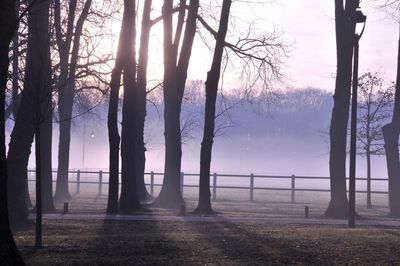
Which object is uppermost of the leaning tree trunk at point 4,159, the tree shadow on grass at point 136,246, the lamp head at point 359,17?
the lamp head at point 359,17

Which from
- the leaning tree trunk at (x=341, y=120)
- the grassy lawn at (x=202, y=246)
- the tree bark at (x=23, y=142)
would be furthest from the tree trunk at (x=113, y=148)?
the leaning tree trunk at (x=341, y=120)

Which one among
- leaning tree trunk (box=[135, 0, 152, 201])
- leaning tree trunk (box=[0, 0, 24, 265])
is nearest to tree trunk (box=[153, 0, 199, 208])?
leaning tree trunk (box=[135, 0, 152, 201])

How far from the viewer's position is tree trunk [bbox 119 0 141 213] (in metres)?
20.8

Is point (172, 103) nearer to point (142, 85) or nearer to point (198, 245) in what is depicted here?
point (142, 85)

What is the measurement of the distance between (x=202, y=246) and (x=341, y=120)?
1259 cm

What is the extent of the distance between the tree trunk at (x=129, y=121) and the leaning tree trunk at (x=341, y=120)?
6516 mm

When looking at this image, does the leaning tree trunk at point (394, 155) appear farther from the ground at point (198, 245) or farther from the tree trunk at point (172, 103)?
the ground at point (198, 245)

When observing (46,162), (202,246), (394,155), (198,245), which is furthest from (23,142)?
(394,155)

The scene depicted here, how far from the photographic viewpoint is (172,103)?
95.3 ft

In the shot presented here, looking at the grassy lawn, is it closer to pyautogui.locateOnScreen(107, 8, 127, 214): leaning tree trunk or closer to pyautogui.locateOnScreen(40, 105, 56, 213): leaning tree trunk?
pyautogui.locateOnScreen(107, 8, 127, 214): leaning tree trunk

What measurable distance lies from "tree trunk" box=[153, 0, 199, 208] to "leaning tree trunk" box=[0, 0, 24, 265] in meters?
18.3

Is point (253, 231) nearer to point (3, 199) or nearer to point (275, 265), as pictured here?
Result: point (275, 265)

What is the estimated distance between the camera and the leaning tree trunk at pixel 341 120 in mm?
23469

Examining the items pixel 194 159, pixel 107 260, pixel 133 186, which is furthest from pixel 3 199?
pixel 194 159
